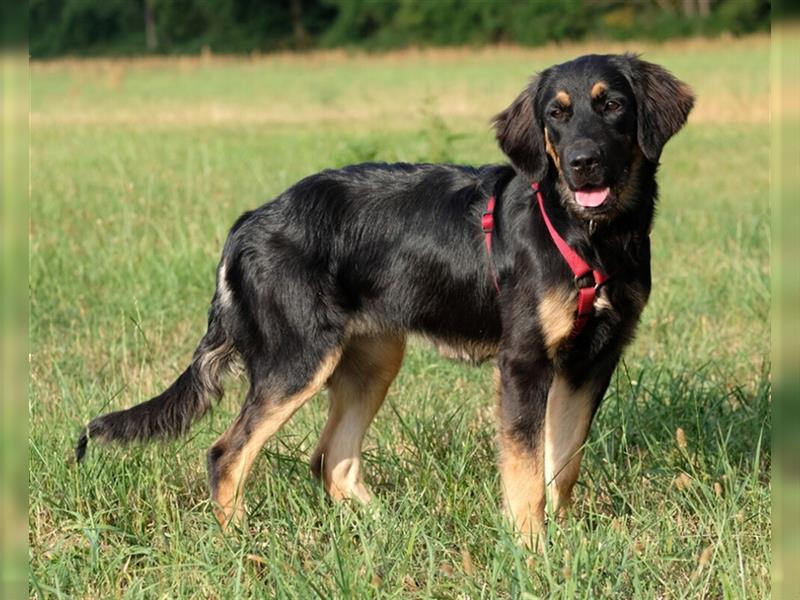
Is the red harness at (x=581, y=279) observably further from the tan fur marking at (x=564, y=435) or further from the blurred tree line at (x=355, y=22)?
the blurred tree line at (x=355, y=22)

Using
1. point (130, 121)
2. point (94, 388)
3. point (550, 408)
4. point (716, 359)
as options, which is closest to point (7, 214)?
point (550, 408)

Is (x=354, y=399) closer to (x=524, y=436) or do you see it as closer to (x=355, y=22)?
(x=524, y=436)

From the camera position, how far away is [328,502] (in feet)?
14.9

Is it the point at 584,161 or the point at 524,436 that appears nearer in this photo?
the point at 584,161

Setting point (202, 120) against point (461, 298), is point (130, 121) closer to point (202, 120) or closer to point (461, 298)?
point (202, 120)

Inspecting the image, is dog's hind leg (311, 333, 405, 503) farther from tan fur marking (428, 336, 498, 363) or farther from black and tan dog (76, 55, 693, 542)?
tan fur marking (428, 336, 498, 363)

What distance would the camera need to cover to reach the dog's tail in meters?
4.31

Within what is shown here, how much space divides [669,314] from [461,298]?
3.15 meters

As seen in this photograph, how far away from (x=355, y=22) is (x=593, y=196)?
5622cm

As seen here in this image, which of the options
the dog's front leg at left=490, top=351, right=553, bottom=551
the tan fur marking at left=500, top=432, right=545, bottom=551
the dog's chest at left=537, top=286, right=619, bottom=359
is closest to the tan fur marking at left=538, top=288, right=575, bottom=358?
the dog's chest at left=537, top=286, right=619, bottom=359

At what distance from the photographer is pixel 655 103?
13.8 feet

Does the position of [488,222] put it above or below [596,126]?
below

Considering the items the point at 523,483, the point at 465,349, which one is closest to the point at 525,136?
the point at 465,349

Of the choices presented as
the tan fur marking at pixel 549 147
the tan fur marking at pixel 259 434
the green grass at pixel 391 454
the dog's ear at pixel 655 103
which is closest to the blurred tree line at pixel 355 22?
the green grass at pixel 391 454
